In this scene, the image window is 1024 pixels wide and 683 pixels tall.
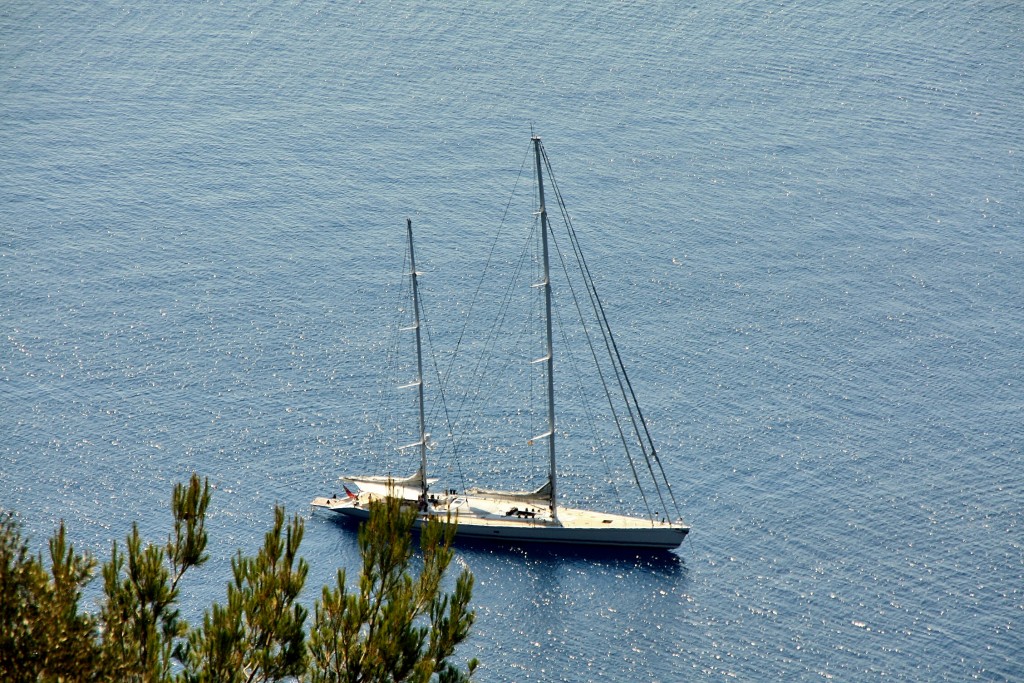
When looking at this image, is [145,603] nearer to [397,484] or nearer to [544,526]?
[544,526]

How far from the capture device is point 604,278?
131 m

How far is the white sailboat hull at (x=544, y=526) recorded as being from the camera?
93.3 meters

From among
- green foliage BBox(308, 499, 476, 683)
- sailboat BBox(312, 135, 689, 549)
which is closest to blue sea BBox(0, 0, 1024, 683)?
sailboat BBox(312, 135, 689, 549)

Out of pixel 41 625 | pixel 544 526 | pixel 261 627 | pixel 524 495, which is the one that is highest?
pixel 41 625

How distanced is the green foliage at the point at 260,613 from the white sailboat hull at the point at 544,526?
1839 inches

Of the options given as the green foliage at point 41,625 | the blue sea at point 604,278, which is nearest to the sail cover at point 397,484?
the blue sea at point 604,278

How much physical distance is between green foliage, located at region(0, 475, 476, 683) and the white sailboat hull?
4670cm

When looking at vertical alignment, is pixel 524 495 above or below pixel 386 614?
below

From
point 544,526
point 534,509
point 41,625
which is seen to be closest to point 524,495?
point 534,509

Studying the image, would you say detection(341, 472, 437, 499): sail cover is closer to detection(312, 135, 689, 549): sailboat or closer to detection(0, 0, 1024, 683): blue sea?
detection(312, 135, 689, 549): sailboat

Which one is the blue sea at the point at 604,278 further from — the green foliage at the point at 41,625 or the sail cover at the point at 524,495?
the green foliage at the point at 41,625

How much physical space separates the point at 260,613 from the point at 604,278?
89.0 meters

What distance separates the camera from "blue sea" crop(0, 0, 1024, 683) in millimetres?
91500

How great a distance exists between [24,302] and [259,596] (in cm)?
9069
